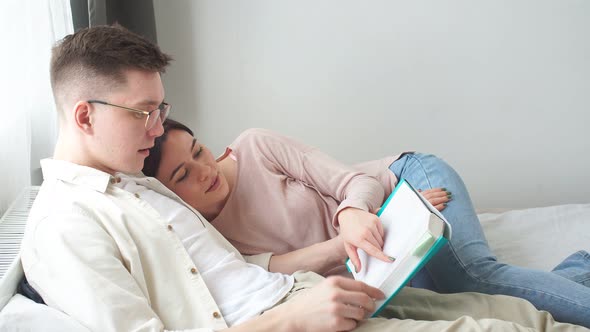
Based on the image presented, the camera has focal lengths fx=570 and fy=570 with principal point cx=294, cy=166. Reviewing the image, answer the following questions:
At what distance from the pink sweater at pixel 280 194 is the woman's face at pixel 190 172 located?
0.23ft

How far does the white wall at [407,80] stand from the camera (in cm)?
228

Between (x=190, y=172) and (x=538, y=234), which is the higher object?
(x=190, y=172)

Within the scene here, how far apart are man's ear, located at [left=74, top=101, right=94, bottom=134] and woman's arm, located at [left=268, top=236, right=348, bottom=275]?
0.54m

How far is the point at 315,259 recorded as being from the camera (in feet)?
4.47

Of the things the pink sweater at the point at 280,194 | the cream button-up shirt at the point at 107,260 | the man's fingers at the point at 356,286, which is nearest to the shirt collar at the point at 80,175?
the cream button-up shirt at the point at 107,260

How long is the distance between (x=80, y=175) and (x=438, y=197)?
2.80ft

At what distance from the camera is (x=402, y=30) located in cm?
229

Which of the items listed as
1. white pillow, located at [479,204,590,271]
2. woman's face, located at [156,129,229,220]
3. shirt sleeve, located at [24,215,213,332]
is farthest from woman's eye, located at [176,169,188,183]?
white pillow, located at [479,204,590,271]

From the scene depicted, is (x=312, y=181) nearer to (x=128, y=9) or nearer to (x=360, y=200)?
(x=360, y=200)

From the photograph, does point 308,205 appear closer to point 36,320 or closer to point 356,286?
point 356,286

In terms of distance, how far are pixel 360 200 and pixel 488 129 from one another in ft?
4.20

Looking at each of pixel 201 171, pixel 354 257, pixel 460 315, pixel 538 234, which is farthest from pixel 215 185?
pixel 538 234

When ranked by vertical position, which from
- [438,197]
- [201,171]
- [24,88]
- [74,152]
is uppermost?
[24,88]

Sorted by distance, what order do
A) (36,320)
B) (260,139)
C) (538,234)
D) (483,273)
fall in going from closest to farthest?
(36,320)
(483,273)
(260,139)
(538,234)
